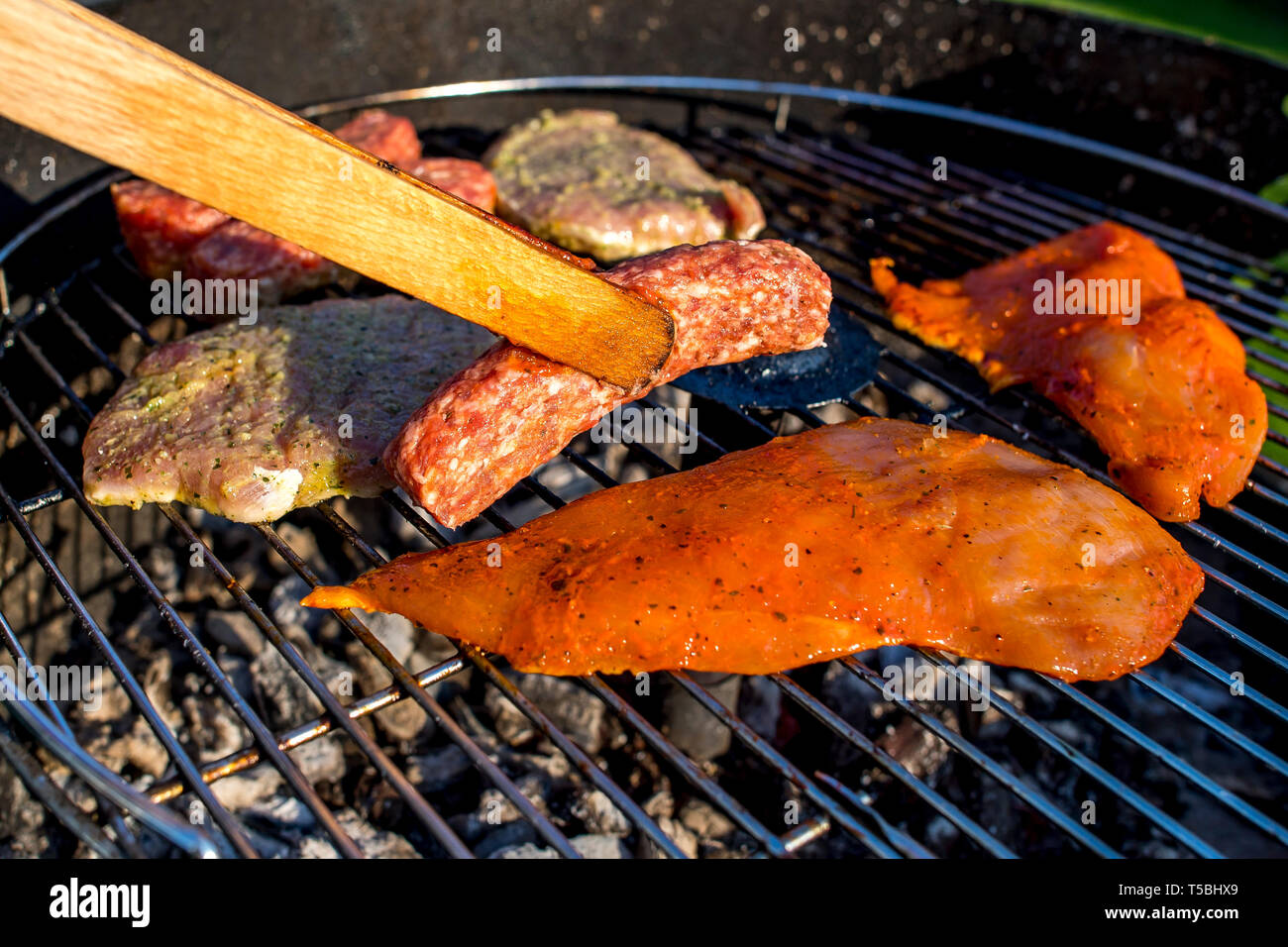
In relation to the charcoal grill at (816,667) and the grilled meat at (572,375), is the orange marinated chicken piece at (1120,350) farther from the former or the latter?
the grilled meat at (572,375)

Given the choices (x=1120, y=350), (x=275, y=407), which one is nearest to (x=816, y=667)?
(x=1120, y=350)

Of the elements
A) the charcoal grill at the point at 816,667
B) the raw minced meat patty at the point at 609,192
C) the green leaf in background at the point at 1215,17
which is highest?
the green leaf in background at the point at 1215,17

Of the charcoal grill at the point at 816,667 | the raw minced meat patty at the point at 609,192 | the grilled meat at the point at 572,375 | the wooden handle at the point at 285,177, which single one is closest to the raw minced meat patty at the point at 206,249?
the charcoal grill at the point at 816,667

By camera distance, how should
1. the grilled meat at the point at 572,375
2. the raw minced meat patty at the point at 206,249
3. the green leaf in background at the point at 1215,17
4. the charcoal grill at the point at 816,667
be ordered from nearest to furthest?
1. the charcoal grill at the point at 816,667
2. the grilled meat at the point at 572,375
3. the raw minced meat patty at the point at 206,249
4. the green leaf in background at the point at 1215,17

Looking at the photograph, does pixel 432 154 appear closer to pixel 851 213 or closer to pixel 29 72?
pixel 851 213

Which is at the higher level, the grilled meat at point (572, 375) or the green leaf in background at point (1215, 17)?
the green leaf in background at point (1215, 17)

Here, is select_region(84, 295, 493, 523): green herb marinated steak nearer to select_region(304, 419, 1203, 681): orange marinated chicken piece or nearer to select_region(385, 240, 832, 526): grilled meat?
select_region(385, 240, 832, 526): grilled meat
